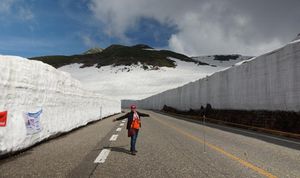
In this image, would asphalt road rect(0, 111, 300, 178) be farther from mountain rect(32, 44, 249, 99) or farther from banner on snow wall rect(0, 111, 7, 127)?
mountain rect(32, 44, 249, 99)

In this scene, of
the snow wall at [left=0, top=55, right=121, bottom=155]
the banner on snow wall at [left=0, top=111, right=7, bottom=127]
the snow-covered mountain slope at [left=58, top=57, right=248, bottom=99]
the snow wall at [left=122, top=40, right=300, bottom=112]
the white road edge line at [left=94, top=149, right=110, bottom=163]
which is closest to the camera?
the white road edge line at [left=94, top=149, right=110, bottom=163]

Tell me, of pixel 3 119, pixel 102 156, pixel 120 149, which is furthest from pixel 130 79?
pixel 3 119

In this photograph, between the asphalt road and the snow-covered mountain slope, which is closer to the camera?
the asphalt road

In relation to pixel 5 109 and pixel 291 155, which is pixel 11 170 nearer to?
pixel 5 109

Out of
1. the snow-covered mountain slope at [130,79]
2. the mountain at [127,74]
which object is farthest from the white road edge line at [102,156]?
the snow-covered mountain slope at [130,79]

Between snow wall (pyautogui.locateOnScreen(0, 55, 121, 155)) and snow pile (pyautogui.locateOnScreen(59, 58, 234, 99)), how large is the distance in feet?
300

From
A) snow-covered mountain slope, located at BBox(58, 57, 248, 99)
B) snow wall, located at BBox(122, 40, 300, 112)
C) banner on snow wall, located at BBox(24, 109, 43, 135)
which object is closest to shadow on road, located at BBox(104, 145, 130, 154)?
banner on snow wall, located at BBox(24, 109, 43, 135)

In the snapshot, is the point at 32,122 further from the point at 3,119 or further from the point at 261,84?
the point at 261,84

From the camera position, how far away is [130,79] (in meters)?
140

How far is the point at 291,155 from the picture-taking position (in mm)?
9523

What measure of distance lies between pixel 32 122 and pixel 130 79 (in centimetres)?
12923

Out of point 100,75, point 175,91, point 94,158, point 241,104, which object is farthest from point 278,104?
point 100,75

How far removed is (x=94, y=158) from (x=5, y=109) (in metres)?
→ 2.79

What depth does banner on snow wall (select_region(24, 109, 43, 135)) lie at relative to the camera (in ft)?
33.0
